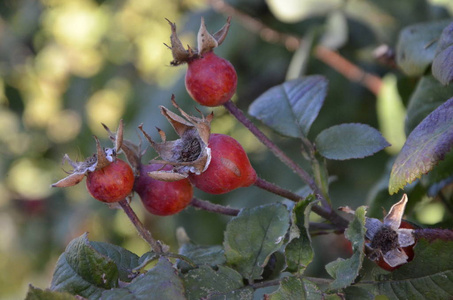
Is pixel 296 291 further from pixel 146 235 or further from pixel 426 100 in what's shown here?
pixel 426 100

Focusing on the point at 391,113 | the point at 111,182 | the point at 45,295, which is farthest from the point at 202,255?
the point at 391,113

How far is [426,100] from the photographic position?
1.04 metres

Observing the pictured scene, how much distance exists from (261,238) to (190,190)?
0.14 meters

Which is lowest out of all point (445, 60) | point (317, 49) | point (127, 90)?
point (127, 90)

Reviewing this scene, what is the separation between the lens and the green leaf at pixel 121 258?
0.79 m

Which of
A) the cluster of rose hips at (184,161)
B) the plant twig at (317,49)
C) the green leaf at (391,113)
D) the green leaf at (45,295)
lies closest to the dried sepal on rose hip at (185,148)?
the cluster of rose hips at (184,161)

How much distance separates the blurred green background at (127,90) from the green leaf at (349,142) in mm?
710

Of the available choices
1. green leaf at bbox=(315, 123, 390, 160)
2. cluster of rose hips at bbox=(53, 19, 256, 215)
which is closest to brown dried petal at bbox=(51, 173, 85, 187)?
cluster of rose hips at bbox=(53, 19, 256, 215)

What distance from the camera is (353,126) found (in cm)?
99

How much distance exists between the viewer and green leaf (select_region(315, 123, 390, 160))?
0.94 metres

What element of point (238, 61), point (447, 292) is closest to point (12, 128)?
point (238, 61)

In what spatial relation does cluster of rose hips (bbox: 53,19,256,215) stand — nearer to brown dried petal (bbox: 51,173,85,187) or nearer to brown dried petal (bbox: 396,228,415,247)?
brown dried petal (bbox: 51,173,85,187)

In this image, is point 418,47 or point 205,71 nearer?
point 205,71

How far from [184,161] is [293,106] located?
0.34 metres
